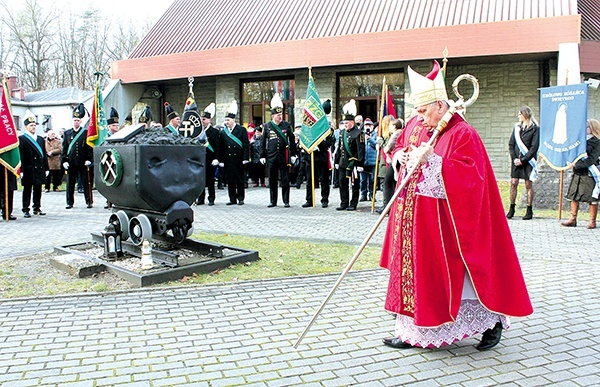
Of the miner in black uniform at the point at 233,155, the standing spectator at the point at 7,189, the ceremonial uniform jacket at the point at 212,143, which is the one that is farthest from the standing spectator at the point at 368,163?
the standing spectator at the point at 7,189

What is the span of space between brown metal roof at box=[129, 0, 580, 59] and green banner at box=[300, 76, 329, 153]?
18.9 ft

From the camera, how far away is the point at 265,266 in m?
7.00

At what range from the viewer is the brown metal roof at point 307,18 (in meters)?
16.3

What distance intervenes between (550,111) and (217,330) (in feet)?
27.4

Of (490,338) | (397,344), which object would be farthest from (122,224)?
(490,338)

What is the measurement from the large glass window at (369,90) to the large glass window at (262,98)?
6.38 ft

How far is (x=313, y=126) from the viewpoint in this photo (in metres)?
12.8

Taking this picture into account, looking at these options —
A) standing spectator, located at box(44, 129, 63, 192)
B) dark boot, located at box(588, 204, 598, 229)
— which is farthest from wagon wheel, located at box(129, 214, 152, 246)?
standing spectator, located at box(44, 129, 63, 192)

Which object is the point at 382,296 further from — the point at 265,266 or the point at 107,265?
the point at 107,265

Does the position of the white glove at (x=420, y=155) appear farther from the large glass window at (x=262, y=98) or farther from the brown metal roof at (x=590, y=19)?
the large glass window at (x=262, y=98)

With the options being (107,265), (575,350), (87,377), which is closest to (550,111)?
(575,350)

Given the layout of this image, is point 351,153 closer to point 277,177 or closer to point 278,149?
point 278,149

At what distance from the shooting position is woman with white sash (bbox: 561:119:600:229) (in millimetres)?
9539

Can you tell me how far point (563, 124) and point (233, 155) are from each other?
7.03m
